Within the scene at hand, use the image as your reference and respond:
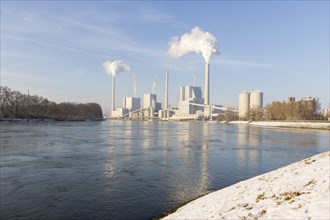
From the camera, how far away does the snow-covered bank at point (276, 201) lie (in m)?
7.71

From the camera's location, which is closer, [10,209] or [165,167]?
[10,209]

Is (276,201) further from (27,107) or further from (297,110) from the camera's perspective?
(27,107)

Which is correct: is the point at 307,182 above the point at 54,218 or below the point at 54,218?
above

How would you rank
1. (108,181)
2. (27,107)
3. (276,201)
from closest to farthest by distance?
(276,201), (108,181), (27,107)

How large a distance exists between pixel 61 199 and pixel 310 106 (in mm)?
152212

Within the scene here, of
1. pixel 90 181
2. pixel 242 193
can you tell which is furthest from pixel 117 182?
pixel 242 193

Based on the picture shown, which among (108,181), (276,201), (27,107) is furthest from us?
(27,107)

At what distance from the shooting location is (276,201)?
8.95 metres

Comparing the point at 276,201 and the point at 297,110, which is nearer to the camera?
the point at 276,201

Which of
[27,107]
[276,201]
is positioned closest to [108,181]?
[276,201]

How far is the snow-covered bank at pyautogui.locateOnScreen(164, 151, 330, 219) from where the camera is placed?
771 centimetres

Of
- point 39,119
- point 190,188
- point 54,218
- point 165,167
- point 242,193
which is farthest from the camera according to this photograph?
point 39,119

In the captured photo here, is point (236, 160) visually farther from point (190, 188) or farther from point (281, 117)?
point (281, 117)

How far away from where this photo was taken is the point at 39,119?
145 m
